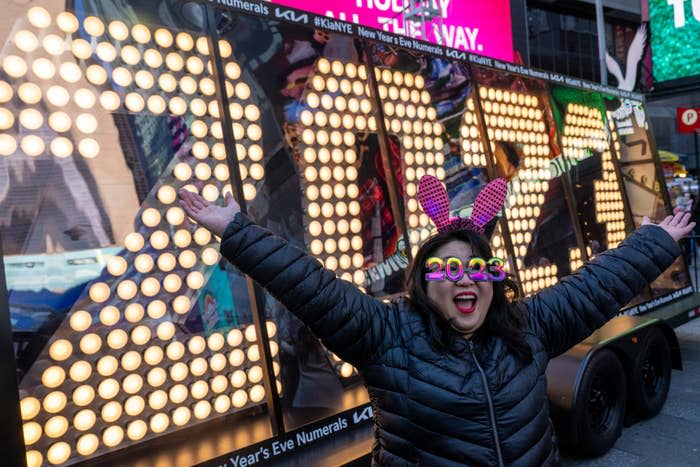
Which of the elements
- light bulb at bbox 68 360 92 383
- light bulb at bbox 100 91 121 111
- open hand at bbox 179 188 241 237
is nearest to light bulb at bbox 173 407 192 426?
light bulb at bbox 68 360 92 383

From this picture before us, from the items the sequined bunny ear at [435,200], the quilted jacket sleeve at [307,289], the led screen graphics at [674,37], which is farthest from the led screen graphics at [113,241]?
the led screen graphics at [674,37]

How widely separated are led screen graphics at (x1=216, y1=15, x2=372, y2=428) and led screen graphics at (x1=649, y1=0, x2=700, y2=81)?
20002mm

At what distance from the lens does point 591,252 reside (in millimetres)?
5574

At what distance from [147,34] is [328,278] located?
1948mm

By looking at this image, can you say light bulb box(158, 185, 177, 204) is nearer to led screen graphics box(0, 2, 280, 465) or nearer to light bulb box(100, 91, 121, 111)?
led screen graphics box(0, 2, 280, 465)

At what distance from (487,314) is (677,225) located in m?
0.95

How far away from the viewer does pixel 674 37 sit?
19.3 meters

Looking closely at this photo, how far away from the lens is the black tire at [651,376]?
4.55 meters

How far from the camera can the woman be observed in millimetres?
1649

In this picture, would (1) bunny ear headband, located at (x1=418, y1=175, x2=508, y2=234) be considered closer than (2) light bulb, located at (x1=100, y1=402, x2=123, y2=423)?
Yes

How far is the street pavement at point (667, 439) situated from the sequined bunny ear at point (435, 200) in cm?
304

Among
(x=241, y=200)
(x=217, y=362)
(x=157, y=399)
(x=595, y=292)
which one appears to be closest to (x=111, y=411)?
(x=157, y=399)

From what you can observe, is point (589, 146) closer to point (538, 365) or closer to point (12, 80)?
point (538, 365)

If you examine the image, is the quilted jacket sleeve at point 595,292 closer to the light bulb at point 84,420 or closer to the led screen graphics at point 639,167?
the light bulb at point 84,420
